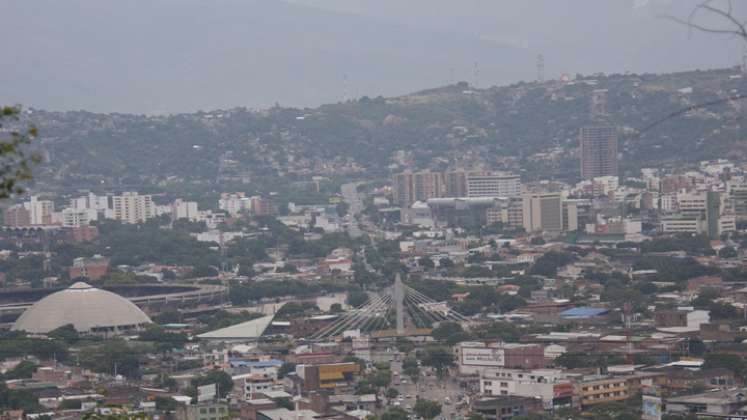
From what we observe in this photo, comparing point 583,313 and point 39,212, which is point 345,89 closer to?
point 39,212

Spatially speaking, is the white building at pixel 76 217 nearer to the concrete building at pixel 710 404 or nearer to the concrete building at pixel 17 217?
the concrete building at pixel 17 217

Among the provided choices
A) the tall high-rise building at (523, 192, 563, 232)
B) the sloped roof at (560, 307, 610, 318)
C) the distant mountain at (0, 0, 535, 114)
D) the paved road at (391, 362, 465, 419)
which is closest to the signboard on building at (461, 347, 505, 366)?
the paved road at (391, 362, 465, 419)

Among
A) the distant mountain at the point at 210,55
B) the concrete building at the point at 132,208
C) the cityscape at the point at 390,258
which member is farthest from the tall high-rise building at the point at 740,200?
the distant mountain at the point at 210,55

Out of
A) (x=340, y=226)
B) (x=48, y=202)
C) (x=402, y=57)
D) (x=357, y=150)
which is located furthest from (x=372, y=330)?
(x=402, y=57)

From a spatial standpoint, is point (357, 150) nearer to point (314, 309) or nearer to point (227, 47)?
point (314, 309)

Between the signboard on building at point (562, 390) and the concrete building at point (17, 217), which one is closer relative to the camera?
the signboard on building at point (562, 390)
